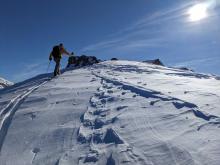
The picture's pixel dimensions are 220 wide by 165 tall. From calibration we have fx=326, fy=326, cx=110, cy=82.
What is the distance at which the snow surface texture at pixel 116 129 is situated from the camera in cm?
631

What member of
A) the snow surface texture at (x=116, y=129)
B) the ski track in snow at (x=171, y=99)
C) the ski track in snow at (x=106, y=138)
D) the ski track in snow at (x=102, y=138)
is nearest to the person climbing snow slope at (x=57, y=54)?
the ski track in snow at (x=171, y=99)

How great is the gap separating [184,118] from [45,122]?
3.82 meters

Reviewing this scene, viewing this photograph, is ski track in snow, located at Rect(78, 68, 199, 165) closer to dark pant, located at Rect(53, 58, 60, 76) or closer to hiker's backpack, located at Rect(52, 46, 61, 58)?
dark pant, located at Rect(53, 58, 60, 76)

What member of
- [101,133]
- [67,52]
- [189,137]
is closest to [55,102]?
[101,133]

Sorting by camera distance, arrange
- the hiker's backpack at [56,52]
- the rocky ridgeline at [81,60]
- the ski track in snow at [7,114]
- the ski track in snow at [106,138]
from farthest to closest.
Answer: the rocky ridgeline at [81,60] → the hiker's backpack at [56,52] → the ski track in snow at [7,114] → the ski track in snow at [106,138]

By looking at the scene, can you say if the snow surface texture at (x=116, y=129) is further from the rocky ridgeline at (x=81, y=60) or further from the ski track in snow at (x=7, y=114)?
the rocky ridgeline at (x=81, y=60)

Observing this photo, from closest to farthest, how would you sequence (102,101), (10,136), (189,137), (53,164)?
(53,164), (189,137), (10,136), (102,101)

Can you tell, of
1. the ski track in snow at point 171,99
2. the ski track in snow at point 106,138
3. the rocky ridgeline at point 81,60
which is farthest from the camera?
the rocky ridgeline at point 81,60

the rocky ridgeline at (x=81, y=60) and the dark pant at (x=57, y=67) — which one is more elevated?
the rocky ridgeline at (x=81, y=60)

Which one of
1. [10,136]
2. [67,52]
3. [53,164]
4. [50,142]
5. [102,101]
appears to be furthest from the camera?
[67,52]

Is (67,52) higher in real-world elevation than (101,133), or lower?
higher

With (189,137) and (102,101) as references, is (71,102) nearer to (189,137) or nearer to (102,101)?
(102,101)

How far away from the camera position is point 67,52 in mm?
23422

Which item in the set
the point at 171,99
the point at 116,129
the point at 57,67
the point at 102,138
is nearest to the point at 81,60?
the point at 57,67
